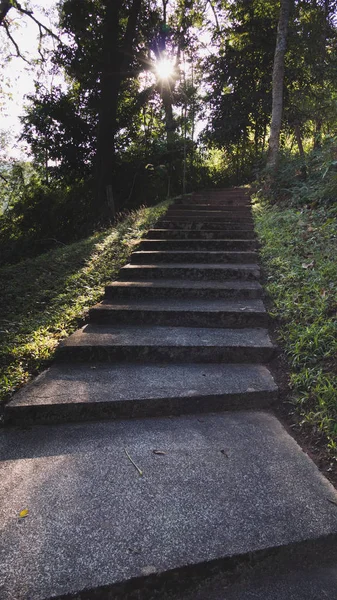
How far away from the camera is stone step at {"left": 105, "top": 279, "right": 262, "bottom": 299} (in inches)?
133

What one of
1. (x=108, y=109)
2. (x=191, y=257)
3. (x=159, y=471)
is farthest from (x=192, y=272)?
(x=108, y=109)

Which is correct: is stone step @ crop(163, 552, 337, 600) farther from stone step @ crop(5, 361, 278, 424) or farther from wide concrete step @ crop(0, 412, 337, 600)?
stone step @ crop(5, 361, 278, 424)

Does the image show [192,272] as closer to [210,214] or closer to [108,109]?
[210,214]

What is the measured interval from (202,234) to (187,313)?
2.38 m

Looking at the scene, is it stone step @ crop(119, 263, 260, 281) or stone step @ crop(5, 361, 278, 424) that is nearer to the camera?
stone step @ crop(5, 361, 278, 424)

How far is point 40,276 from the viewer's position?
4746 mm

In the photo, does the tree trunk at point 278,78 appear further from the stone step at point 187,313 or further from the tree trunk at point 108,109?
the stone step at point 187,313

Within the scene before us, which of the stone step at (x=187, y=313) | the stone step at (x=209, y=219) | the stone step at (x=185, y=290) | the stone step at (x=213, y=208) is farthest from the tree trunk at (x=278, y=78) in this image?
the stone step at (x=187, y=313)

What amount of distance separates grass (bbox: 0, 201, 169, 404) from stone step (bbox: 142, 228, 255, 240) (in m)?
0.43

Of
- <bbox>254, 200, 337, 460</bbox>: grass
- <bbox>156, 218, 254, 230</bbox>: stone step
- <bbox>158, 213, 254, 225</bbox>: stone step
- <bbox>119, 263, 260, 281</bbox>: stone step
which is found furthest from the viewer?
<bbox>158, 213, 254, 225</bbox>: stone step

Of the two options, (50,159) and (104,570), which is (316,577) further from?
(50,159)

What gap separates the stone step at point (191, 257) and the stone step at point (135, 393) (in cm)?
204

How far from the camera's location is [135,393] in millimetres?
2111

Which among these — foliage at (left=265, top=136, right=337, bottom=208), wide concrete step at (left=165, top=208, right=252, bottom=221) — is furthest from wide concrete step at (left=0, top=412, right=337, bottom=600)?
wide concrete step at (left=165, top=208, right=252, bottom=221)
